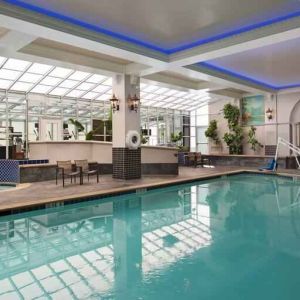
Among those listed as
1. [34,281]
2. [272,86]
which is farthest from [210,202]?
[272,86]

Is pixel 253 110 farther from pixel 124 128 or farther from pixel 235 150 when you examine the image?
pixel 124 128

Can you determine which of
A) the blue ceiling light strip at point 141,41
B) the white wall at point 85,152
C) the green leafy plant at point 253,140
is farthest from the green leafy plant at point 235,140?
the blue ceiling light strip at point 141,41

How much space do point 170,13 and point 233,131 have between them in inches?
407

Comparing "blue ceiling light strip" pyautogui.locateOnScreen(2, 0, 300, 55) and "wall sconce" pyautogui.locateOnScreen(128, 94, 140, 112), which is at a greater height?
"blue ceiling light strip" pyautogui.locateOnScreen(2, 0, 300, 55)

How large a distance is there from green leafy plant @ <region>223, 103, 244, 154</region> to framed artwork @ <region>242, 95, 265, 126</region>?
1.39 feet

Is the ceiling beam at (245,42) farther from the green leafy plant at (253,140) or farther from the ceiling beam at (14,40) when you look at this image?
the green leafy plant at (253,140)

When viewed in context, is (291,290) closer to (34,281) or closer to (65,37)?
(34,281)

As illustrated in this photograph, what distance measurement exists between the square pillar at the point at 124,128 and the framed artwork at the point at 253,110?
7580 millimetres

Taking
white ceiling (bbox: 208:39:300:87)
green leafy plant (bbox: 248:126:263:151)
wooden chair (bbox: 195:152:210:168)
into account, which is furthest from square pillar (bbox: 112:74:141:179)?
green leafy plant (bbox: 248:126:263:151)

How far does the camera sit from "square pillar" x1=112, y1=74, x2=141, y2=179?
9008 millimetres

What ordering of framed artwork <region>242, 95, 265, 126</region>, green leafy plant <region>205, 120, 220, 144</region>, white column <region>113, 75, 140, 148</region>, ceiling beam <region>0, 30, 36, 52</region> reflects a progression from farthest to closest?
1. green leafy plant <region>205, 120, 220, 144</region>
2. framed artwork <region>242, 95, 265, 126</region>
3. white column <region>113, 75, 140, 148</region>
4. ceiling beam <region>0, 30, 36, 52</region>

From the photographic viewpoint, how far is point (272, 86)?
41.2 ft

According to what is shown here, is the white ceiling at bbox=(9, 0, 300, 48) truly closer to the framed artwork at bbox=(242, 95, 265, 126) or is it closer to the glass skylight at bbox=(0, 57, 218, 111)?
the glass skylight at bbox=(0, 57, 218, 111)

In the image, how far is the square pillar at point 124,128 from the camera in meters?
9.01
